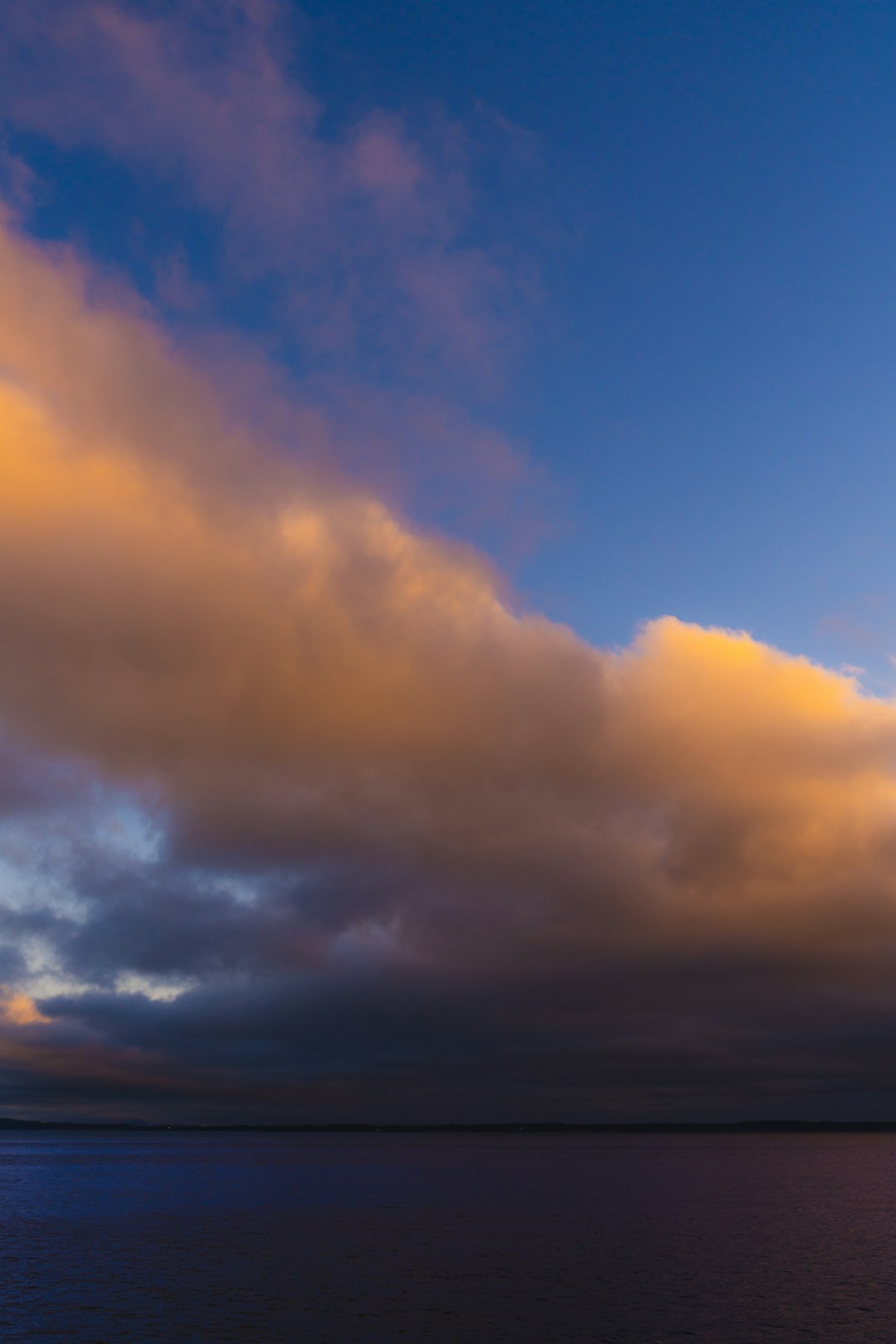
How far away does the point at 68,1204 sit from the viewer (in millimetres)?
140125

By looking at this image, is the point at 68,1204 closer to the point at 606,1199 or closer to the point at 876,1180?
the point at 606,1199

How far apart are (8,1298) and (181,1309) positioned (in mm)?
12638

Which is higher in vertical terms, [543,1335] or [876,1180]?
[543,1335]

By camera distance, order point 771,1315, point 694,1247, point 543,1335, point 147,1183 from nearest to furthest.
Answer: point 543,1335 → point 771,1315 → point 694,1247 → point 147,1183

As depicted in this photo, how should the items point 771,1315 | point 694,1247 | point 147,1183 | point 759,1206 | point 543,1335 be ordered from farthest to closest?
point 147,1183
point 759,1206
point 694,1247
point 771,1315
point 543,1335

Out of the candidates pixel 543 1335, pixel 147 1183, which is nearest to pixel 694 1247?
pixel 543 1335

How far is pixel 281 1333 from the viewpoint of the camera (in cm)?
5556

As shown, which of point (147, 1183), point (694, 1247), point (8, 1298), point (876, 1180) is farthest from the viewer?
point (876, 1180)

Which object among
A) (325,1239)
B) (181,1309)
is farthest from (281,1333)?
(325,1239)

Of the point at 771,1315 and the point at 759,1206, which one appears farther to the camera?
the point at 759,1206

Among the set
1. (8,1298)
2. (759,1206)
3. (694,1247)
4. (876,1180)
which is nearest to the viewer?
(8,1298)

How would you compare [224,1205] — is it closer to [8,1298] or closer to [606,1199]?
[606,1199]

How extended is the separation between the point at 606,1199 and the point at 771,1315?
88625mm

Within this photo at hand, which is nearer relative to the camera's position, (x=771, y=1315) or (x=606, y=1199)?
(x=771, y=1315)
